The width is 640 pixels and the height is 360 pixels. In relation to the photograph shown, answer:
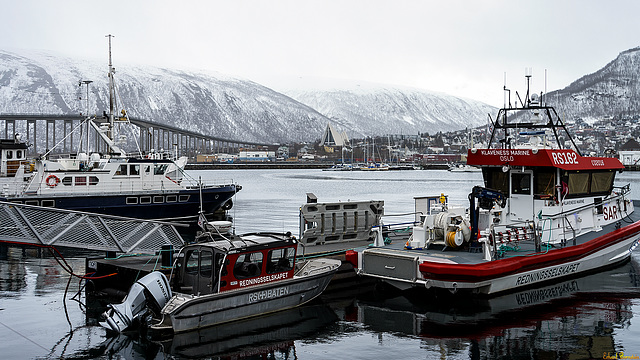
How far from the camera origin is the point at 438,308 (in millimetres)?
16312

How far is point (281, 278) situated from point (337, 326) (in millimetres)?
1898

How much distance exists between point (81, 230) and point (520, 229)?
1398 cm

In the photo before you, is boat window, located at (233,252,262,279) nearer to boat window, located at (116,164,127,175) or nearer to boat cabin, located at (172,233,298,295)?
boat cabin, located at (172,233,298,295)

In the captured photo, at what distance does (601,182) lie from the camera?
814 inches

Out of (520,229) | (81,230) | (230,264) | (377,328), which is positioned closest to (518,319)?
Result: (377,328)

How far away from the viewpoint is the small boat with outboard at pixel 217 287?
44.8 feet

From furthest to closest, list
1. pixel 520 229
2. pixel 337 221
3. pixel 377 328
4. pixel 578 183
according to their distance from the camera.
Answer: pixel 337 221 → pixel 578 183 → pixel 520 229 → pixel 377 328

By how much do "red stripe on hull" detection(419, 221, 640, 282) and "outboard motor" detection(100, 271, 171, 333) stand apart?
6.53 m

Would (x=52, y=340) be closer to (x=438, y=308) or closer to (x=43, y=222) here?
(x=43, y=222)

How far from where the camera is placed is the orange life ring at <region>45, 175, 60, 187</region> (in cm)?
3381

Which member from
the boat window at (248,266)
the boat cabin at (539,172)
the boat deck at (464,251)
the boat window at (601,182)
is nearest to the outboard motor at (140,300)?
the boat window at (248,266)

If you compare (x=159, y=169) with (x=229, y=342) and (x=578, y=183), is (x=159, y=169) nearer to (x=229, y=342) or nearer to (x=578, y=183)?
(x=229, y=342)

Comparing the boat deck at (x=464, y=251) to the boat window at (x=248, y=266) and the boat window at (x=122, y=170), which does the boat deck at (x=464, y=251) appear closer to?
the boat window at (x=248, y=266)

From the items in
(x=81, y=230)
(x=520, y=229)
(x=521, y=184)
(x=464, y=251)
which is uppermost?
(x=521, y=184)
